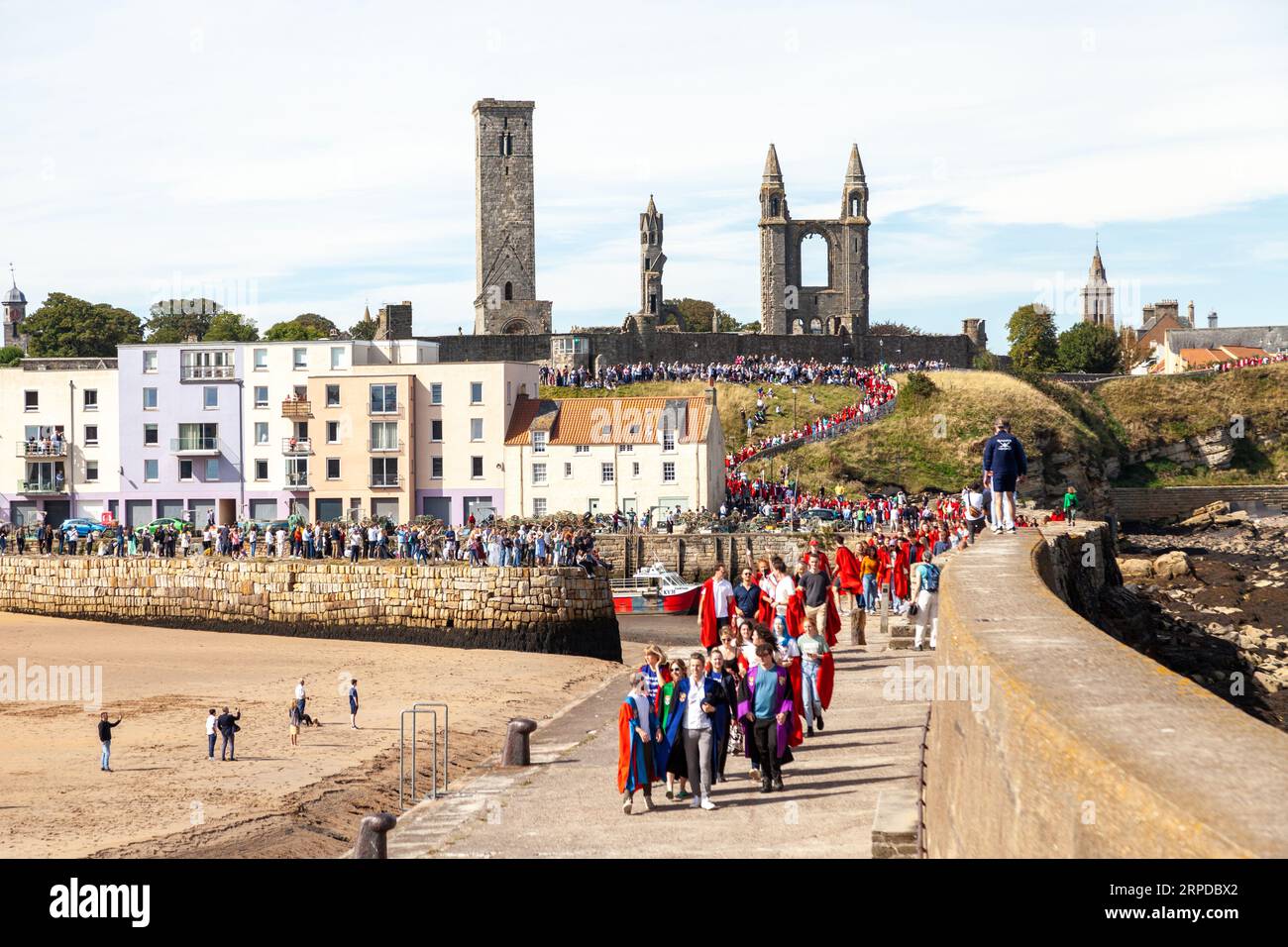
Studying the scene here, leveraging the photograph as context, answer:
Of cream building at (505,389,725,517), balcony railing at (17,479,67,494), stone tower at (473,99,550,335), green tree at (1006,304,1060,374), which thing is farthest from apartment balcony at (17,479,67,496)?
green tree at (1006,304,1060,374)

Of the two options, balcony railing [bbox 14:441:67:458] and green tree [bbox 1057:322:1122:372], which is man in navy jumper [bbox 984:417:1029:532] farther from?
green tree [bbox 1057:322:1122:372]

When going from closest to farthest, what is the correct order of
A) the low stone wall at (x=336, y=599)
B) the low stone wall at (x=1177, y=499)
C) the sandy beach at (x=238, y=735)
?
the sandy beach at (x=238, y=735) → the low stone wall at (x=336, y=599) → the low stone wall at (x=1177, y=499)

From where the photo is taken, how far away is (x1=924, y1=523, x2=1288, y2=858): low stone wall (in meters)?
5.48

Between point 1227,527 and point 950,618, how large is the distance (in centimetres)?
6623

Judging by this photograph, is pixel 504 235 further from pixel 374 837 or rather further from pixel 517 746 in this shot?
pixel 374 837

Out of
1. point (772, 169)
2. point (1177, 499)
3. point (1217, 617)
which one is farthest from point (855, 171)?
point (1217, 617)

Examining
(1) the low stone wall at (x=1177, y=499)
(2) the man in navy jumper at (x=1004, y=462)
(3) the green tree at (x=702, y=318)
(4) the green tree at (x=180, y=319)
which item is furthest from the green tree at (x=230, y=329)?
(2) the man in navy jumper at (x=1004, y=462)

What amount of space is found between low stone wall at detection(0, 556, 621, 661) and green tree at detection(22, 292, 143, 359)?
66.8 m

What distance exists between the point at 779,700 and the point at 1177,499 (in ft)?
240

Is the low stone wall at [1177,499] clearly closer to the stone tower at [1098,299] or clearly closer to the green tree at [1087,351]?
the green tree at [1087,351]

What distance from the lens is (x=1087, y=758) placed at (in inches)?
243

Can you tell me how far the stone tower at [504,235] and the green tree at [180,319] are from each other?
3290cm

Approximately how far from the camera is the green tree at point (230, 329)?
10911cm
